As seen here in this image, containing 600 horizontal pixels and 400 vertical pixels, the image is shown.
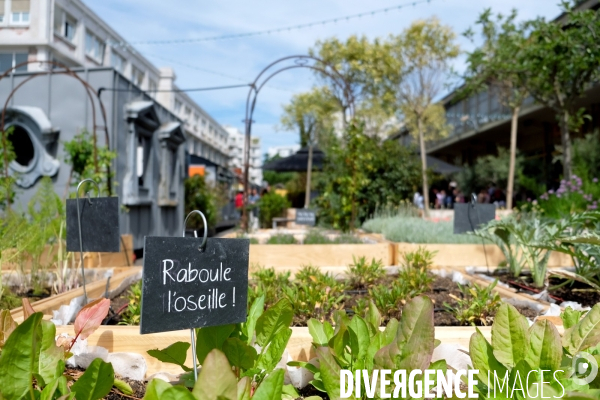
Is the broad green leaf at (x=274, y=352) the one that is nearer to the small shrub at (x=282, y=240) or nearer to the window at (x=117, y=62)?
the small shrub at (x=282, y=240)

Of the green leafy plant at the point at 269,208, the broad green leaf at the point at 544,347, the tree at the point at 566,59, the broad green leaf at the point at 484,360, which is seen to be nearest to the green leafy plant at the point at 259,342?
the broad green leaf at the point at 484,360

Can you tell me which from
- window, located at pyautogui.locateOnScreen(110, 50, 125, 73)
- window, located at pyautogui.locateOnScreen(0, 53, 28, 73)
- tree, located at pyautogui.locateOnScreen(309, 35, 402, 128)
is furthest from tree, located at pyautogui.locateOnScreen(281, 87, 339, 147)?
window, located at pyautogui.locateOnScreen(0, 53, 28, 73)

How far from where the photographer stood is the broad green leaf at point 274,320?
113cm

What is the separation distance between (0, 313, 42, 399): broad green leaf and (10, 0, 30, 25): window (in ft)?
17.7

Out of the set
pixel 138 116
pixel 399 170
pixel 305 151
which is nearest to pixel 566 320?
pixel 399 170

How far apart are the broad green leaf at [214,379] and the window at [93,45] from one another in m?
10.1

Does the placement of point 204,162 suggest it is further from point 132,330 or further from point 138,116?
point 132,330

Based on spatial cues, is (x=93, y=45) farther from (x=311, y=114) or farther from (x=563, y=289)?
(x=563, y=289)

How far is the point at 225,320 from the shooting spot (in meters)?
1.11

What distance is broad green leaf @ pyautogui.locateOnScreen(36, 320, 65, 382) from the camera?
1.01 meters

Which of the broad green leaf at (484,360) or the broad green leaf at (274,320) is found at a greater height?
the broad green leaf at (274,320)

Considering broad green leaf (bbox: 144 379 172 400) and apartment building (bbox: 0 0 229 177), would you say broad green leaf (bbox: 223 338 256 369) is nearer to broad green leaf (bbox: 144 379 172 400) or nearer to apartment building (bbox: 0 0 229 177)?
broad green leaf (bbox: 144 379 172 400)

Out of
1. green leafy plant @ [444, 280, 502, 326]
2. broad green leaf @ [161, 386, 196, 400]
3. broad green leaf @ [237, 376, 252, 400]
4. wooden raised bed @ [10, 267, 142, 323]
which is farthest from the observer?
wooden raised bed @ [10, 267, 142, 323]

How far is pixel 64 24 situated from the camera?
23.9ft
